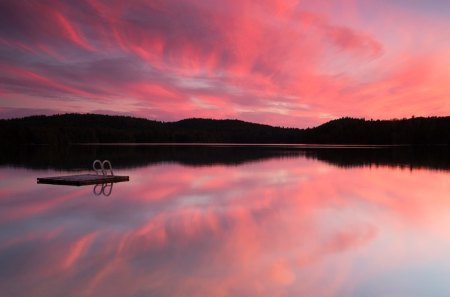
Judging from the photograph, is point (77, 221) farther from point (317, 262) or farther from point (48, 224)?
point (317, 262)

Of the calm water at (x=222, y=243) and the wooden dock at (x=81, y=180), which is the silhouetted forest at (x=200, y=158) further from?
the calm water at (x=222, y=243)

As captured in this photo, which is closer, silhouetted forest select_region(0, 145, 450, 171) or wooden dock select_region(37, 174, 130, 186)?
wooden dock select_region(37, 174, 130, 186)

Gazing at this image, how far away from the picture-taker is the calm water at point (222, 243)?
18.6ft

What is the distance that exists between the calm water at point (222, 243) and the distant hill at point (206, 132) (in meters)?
74.2

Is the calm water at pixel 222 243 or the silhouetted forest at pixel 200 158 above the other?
the silhouetted forest at pixel 200 158

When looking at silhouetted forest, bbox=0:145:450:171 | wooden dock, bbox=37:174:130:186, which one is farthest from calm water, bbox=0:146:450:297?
silhouetted forest, bbox=0:145:450:171

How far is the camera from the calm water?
5.68m

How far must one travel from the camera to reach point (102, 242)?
781 cm

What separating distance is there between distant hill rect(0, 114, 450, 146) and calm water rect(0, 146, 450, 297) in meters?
74.2

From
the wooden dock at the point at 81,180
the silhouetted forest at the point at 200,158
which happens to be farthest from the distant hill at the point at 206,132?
the wooden dock at the point at 81,180

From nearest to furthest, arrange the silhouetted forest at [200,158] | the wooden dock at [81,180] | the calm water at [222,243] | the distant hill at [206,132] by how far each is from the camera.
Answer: the calm water at [222,243]
the wooden dock at [81,180]
the silhouetted forest at [200,158]
the distant hill at [206,132]

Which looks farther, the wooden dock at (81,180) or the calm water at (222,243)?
the wooden dock at (81,180)

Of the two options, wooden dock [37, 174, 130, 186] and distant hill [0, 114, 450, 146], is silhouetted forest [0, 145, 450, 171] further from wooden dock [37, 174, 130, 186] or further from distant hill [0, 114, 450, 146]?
distant hill [0, 114, 450, 146]

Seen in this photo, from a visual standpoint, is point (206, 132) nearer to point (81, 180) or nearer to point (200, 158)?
point (200, 158)
